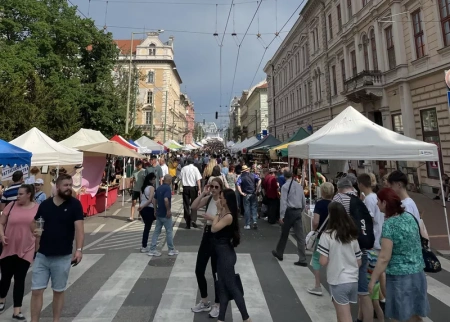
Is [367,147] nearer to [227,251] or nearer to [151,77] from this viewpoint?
[227,251]

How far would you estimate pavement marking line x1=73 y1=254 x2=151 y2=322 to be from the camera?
3846 mm

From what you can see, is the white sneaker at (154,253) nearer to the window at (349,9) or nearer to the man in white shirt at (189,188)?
the man in white shirt at (189,188)

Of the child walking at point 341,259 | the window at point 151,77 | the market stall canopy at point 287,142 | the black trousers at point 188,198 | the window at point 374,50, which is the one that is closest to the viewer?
the child walking at point 341,259

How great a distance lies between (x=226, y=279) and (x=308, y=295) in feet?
5.98

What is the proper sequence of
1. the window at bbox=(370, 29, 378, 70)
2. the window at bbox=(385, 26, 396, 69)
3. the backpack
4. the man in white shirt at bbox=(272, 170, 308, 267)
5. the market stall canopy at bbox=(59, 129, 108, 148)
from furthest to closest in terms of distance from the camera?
the window at bbox=(370, 29, 378, 70), the window at bbox=(385, 26, 396, 69), the market stall canopy at bbox=(59, 129, 108, 148), the man in white shirt at bbox=(272, 170, 308, 267), the backpack

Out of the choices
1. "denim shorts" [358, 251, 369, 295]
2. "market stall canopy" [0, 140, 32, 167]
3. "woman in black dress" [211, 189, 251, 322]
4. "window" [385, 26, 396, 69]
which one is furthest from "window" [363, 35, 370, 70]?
"market stall canopy" [0, 140, 32, 167]

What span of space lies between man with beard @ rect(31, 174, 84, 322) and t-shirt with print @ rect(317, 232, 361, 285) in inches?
115

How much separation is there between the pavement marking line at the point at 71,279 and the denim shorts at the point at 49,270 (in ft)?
3.94

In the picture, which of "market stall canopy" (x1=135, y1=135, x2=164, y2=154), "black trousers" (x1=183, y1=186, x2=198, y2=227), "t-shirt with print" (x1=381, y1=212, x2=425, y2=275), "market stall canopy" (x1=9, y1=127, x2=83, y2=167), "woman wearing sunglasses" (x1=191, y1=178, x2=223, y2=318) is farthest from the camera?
"market stall canopy" (x1=135, y1=135, x2=164, y2=154)

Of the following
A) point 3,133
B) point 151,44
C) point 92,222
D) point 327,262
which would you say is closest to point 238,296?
point 327,262

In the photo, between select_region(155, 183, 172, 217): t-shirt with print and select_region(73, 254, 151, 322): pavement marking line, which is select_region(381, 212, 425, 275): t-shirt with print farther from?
select_region(155, 183, 172, 217): t-shirt with print

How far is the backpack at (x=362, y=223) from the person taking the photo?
355 cm

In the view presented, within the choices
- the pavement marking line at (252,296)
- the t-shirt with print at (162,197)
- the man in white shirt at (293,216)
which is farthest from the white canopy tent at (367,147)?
the t-shirt with print at (162,197)

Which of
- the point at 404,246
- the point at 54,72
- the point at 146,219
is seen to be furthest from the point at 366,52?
the point at 54,72
